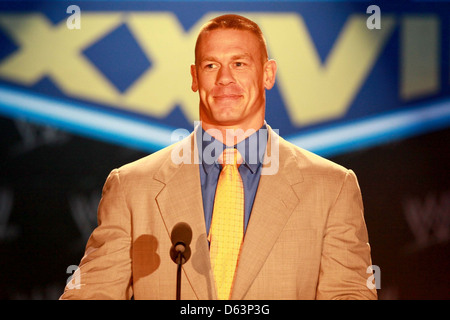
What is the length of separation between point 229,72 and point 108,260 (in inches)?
34.5

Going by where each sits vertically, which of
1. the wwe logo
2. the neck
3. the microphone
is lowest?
the microphone

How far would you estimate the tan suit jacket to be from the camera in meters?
1.98

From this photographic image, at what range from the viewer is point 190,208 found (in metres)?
2.07

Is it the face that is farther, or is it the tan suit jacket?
the face

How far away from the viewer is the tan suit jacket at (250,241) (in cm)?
198

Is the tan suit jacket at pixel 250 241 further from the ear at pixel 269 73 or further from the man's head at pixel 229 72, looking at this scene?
the ear at pixel 269 73

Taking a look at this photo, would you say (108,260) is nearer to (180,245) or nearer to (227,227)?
(227,227)

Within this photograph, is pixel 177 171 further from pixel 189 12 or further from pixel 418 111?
pixel 418 111

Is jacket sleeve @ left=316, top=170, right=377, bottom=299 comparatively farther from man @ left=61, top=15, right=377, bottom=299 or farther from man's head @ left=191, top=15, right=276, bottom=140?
man's head @ left=191, top=15, right=276, bottom=140

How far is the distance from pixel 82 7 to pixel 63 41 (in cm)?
24

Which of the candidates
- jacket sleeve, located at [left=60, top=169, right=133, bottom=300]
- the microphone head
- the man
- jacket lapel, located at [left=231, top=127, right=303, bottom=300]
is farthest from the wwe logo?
the microphone head

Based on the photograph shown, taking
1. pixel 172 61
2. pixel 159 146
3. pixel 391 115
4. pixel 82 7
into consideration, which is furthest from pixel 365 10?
pixel 82 7

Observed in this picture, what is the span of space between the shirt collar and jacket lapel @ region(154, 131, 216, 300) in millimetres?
46

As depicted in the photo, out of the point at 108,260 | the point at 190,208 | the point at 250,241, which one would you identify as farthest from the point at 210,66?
the point at 108,260
